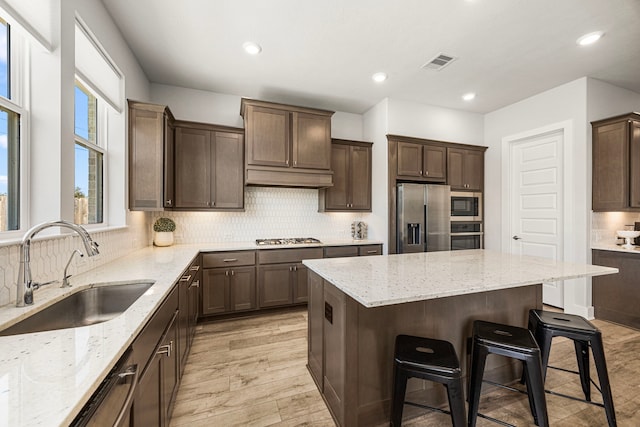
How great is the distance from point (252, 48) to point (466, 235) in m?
4.09

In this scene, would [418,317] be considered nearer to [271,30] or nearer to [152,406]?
[152,406]

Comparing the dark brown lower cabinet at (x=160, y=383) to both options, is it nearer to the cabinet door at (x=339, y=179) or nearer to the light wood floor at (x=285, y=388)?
the light wood floor at (x=285, y=388)

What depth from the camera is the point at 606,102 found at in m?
3.51

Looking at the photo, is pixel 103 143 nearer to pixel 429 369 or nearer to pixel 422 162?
pixel 429 369

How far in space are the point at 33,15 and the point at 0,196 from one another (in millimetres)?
1082

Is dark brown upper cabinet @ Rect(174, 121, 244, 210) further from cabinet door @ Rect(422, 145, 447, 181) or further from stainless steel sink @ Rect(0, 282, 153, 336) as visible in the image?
cabinet door @ Rect(422, 145, 447, 181)

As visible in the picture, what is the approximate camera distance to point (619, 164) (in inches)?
125


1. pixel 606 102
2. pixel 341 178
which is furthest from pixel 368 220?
pixel 606 102

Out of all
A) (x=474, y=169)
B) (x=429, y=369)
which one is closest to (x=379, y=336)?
(x=429, y=369)

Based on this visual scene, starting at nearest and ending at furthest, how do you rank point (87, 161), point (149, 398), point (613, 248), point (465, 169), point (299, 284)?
point (149, 398) → point (87, 161) → point (613, 248) → point (299, 284) → point (465, 169)

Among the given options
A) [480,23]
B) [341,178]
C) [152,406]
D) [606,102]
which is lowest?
[152,406]

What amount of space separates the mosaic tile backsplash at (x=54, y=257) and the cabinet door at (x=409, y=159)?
3.50m

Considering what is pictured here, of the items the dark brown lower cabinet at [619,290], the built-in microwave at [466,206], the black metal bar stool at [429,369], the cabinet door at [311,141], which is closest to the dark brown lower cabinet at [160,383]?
the black metal bar stool at [429,369]

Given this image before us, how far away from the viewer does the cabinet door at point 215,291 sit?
318 centimetres
